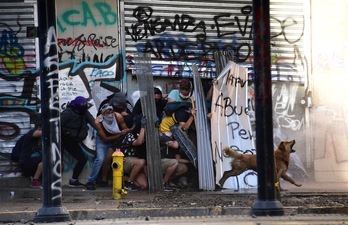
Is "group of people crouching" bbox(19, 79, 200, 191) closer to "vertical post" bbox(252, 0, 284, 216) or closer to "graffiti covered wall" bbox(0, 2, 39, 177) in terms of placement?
"graffiti covered wall" bbox(0, 2, 39, 177)

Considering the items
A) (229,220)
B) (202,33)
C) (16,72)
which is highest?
(202,33)

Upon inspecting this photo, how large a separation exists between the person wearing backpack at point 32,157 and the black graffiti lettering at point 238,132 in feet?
10.9

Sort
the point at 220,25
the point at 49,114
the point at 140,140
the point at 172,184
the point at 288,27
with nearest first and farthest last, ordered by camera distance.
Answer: the point at 49,114 < the point at 140,140 < the point at 172,184 < the point at 220,25 < the point at 288,27

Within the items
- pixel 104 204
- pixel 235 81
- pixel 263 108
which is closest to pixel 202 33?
pixel 235 81

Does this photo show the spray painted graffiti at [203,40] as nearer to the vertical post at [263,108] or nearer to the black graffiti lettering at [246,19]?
the black graffiti lettering at [246,19]

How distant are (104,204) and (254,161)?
248 cm

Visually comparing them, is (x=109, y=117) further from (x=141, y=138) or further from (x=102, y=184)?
(x=102, y=184)

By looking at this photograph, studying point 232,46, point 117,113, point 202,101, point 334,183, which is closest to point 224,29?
point 232,46

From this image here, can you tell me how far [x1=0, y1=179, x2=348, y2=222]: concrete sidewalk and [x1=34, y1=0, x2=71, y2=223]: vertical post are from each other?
0.91 metres

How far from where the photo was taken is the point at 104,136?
42.6ft

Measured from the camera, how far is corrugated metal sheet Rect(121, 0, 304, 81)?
44.7 ft

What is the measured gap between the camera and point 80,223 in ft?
31.8

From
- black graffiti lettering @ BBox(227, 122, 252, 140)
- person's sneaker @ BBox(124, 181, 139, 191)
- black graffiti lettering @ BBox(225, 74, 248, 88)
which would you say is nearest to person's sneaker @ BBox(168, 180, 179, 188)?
person's sneaker @ BBox(124, 181, 139, 191)

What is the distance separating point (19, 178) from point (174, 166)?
275cm
